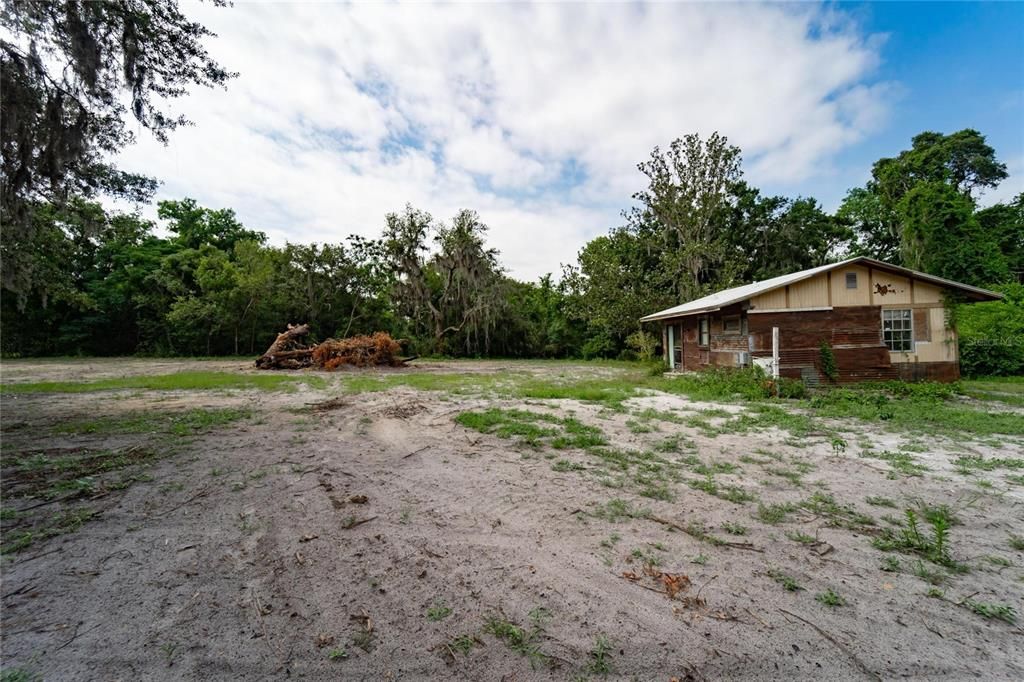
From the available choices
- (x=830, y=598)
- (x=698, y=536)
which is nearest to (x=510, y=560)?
(x=698, y=536)

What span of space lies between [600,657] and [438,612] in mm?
886

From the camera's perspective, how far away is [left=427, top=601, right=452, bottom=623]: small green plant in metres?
2.18

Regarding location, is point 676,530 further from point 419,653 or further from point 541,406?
point 541,406

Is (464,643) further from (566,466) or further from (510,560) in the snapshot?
(566,466)

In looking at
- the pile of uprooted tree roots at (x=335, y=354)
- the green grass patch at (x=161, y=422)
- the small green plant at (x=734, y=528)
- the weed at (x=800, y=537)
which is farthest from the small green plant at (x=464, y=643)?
the pile of uprooted tree roots at (x=335, y=354)

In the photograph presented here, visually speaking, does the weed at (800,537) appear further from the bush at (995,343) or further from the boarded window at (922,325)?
the bush at (995,343)

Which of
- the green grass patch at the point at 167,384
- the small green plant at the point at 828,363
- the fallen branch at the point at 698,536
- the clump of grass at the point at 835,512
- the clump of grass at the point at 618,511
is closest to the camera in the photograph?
the fallen branch at the point at 698,536

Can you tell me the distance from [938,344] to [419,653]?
52.3 feet

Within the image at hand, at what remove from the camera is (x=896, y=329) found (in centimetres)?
1173

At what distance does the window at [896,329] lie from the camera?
38.3 ft

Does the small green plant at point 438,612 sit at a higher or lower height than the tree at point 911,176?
lower

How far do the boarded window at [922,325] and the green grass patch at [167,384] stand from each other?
17472 mm

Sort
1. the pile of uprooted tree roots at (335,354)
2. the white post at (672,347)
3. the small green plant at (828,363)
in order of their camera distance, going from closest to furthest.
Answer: the small green plant at (828,363)
the pile of uprooted tree roots at (335,354)
the white post at (672,347)

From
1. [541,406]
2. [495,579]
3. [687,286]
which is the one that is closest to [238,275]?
[541,406]
